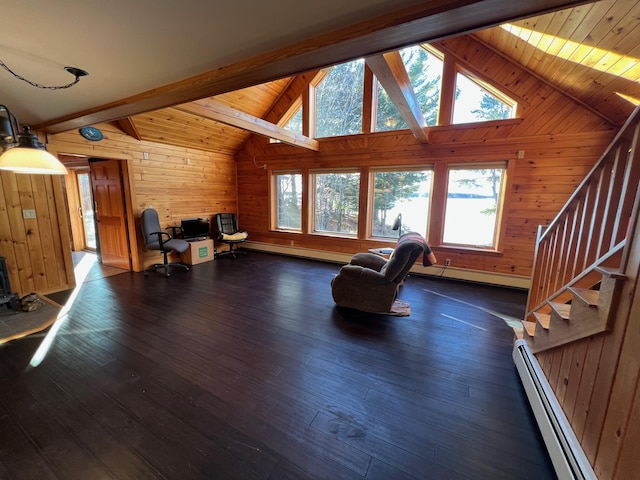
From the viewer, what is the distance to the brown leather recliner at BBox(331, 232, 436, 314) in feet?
8.95

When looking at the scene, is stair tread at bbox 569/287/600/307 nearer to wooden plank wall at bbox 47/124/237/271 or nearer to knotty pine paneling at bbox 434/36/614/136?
knotty pine paneling at bbox 434/36/614/136

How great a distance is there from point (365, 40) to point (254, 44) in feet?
2.27

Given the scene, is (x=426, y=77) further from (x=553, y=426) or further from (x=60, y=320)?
(x=60, y=320)

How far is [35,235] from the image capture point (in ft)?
11.3

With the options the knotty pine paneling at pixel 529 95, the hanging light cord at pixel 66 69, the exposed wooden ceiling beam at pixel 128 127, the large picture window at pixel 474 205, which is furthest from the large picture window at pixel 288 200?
the hanging light cord at pixel 66 69

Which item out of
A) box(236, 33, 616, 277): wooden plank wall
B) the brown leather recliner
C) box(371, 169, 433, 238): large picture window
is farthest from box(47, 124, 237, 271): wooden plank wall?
the brown leather recliner

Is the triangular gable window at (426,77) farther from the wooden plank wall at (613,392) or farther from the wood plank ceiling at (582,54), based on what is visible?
the wooden plank wall at (613,392)

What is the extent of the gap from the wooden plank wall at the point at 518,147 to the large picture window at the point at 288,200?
1633mm

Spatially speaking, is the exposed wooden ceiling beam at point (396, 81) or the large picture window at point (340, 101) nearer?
the exposed wooden ceiling beam at point (396, 81)

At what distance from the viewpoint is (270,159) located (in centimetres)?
588

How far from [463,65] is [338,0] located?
152 inches

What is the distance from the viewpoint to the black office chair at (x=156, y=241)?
435 centimetres

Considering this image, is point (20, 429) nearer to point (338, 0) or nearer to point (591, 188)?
point (338, 0)

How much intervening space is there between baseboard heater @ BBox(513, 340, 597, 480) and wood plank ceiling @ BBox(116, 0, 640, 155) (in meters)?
2.54
